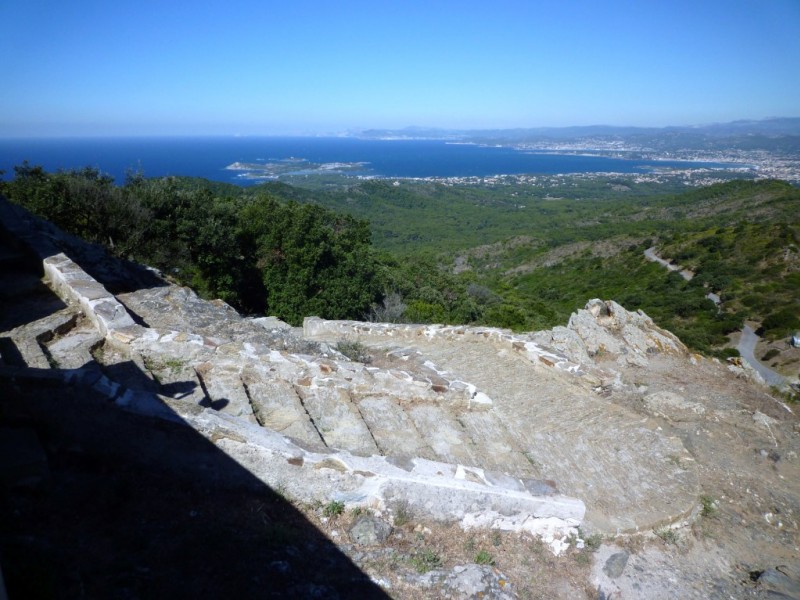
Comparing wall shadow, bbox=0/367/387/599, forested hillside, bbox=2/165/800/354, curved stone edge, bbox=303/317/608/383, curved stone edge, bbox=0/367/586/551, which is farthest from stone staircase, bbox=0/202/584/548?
forested hillside, bbox=2/165/800/354

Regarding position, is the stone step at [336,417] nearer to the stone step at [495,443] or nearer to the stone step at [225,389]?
the stone step at [225,389]

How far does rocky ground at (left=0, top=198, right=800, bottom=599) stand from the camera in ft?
11.1

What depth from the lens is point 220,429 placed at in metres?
4.36

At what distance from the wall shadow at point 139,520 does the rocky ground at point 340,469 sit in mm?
15

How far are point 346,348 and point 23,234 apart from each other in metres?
6.99

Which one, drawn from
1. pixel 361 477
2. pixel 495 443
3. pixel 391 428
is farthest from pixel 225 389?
pixel 495 443

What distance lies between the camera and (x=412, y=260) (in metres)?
38.6

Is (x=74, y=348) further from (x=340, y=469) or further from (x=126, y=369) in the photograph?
(x=340, y=469)

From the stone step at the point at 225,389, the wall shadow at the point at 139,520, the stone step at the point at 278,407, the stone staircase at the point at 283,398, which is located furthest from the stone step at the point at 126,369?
the stone step at the point at 278,407

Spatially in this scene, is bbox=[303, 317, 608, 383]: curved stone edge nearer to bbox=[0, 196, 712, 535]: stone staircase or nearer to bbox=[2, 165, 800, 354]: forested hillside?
bbox=[0, 196, 712, 535]: stone staircase

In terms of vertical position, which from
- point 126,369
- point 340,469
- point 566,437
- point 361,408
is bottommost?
point 566,437

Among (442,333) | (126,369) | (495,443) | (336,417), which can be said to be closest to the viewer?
(126,369)

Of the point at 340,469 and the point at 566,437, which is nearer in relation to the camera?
the point at 340,469

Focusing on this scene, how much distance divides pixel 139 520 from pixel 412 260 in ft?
117
